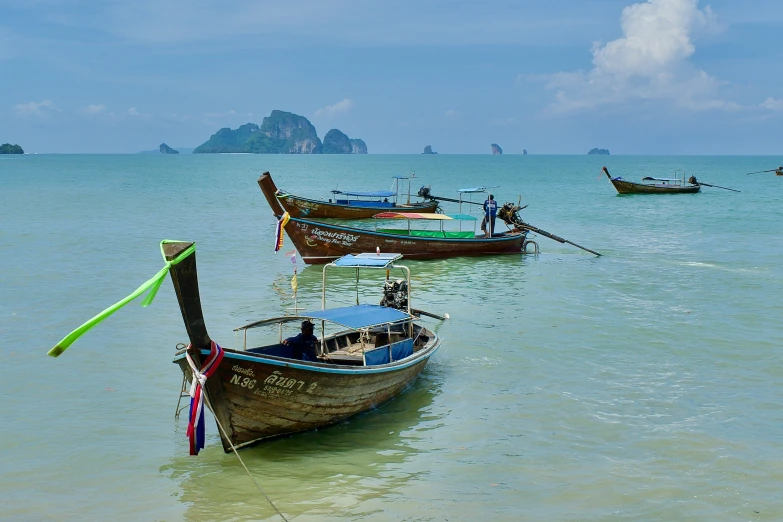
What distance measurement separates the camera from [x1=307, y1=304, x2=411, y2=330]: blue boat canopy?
11945mm

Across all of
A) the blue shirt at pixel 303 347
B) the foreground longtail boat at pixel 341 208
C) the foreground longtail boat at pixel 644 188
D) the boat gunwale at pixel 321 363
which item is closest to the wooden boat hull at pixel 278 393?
the boat gunwale at pixel 321 363

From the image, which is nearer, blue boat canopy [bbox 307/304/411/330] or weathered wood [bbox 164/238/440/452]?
weathered wood [bbox 164/238/440/452]

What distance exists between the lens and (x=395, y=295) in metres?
15.2

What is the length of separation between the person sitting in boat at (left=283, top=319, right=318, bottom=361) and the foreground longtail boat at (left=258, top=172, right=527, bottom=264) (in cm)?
1304

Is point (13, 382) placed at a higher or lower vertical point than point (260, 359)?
lower

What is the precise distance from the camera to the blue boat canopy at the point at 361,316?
11945mm

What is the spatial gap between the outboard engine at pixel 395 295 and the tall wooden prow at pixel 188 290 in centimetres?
628

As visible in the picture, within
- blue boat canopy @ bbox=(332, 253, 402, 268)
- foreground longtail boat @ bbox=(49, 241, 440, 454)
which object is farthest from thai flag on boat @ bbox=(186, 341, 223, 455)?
blue boat canopy @ bbox=(332, 253, 402, 268)

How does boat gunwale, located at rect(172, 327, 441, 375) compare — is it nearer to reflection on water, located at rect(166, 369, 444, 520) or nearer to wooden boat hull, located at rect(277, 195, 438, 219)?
reflection on water, located at rect(166, 369, 444, 520)

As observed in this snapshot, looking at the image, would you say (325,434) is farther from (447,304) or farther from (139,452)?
(447,304)

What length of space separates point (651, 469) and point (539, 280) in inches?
565

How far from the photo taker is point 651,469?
33.8 feet

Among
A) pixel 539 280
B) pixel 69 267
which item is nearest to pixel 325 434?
pixel 539 280

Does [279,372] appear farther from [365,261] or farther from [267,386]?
[365,261]
